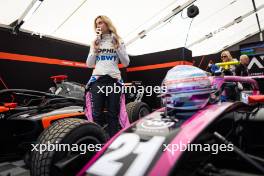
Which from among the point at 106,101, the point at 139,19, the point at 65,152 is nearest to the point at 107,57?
the point at 106,101

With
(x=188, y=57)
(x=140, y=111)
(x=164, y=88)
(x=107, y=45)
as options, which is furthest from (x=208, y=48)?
(x=164, y=88)

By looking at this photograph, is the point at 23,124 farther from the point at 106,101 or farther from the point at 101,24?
the point at 101,24

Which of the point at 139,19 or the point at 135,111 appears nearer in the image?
the point at 135,111

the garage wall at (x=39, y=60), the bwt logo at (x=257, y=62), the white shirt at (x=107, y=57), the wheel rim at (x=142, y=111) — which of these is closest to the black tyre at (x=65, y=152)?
the white shirt at (x=107, y=57)

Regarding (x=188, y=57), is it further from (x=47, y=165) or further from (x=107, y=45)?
(x=47, y=165)

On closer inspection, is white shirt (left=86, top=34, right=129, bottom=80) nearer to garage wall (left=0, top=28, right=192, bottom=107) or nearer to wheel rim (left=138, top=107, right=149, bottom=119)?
wheel rim (left=138, top=107, right=149, bottom=119)

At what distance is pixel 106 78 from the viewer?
2.15m

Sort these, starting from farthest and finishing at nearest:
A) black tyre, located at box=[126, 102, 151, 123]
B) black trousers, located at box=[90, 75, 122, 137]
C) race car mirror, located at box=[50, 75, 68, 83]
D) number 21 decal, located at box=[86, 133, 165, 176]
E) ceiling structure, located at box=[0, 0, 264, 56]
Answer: ceiling structure, located at box=[0, 0, 264, 56] < race car mirror, located at box=[50, 75, 68, 83] < black tyre, located at box=[126, 102, 151, 123] < black trousers, located at box=[90, 75, 122, 137] < number 21 decal, located at box=[86, 133, 165, 176]

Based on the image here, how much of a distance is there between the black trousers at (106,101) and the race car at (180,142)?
750 mm

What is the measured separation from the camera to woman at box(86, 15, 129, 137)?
210 centimetres

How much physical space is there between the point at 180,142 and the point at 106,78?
1.30 metres

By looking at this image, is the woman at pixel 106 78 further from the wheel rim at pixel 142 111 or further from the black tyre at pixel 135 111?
the wheel rim at pixel 142 111

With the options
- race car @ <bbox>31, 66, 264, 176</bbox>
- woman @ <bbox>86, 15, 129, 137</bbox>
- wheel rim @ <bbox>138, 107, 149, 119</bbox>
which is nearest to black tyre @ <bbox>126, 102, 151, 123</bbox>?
wheel rim @ <bbox>138, 107, 149, 119</bbox>

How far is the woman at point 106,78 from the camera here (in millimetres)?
2098
